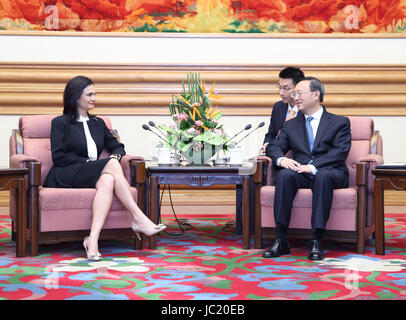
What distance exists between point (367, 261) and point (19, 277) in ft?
6.99

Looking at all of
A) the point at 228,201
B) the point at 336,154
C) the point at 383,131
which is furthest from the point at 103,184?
the point at 383,131

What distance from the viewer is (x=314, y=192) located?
3910 mm

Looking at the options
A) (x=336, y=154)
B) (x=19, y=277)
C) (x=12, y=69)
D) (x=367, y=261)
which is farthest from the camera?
(x=12, y=69)

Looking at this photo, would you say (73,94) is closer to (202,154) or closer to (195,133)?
(195,133)

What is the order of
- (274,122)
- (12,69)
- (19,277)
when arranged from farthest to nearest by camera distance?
(12,69)
(274,122)
(19,277)

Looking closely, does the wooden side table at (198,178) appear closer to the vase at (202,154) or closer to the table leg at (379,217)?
the vase at (202,154)

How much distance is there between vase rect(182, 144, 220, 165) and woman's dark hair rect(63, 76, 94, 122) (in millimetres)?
891

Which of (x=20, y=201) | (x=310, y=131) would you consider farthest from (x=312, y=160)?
(x=20, y=201)

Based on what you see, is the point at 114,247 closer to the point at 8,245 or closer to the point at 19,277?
the point at 8,245

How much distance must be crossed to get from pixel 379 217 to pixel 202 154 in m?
1.37

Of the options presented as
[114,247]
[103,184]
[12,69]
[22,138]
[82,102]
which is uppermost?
[12,69]

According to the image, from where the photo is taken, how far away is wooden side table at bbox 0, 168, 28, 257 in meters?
3.81

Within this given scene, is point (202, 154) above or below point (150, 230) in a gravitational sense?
above

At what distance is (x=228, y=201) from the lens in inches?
242
